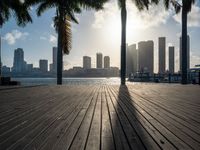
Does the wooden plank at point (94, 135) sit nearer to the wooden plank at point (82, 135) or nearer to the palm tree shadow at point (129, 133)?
the wooden plank at point (82, 135)

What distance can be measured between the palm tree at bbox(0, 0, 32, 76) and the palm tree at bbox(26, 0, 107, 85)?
3157 mm

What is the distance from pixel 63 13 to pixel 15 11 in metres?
5.14

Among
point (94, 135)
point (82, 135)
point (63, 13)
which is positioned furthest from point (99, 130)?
point (63, 13)

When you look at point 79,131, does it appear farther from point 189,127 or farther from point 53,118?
point 189,127

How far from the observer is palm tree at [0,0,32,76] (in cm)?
2217

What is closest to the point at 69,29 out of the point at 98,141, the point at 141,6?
the point at 141,6

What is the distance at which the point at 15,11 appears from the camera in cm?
2305

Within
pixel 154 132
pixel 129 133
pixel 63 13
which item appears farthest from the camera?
pixel 63 13

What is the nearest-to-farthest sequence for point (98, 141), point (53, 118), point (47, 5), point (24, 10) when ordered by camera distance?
point (98, 141), point (53, 118), point (24, 10), point (47, 5)

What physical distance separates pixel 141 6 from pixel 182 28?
4.98 m

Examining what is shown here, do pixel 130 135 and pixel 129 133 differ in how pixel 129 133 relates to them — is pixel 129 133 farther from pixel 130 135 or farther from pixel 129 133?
pixel 130 135

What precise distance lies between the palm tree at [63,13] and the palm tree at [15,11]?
3.16 m

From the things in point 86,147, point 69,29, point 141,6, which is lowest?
point 86,147

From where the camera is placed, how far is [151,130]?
494cm
